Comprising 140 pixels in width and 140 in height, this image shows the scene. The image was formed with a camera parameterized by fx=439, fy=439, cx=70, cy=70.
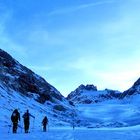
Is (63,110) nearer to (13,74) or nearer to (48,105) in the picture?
(48,105)

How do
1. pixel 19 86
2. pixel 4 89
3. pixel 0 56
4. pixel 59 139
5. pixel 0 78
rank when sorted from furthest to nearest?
pixel 0 56 < pixel 19 86 < pixel 0 78 < pixel 4 89 < pixel 59 139

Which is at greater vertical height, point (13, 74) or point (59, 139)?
point (13, 74)

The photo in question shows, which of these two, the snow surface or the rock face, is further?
the rock face

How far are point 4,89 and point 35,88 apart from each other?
3336 centimetres

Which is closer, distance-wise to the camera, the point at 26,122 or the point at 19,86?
the point at 26,122

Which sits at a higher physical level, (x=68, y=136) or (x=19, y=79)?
(x=19, y=79)

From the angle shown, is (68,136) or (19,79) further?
(19,79)

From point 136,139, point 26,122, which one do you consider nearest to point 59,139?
point 136,139

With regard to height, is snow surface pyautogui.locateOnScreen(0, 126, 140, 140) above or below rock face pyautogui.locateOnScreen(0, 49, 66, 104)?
below

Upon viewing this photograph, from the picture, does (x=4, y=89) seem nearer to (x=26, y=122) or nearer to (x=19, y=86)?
(x=19, y=86)

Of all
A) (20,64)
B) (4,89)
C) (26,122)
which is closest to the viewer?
(26,122)

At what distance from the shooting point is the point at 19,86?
11238cm

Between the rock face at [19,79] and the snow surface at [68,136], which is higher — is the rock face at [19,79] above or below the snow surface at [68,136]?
above

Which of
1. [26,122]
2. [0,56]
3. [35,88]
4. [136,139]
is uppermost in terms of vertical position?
[0,56]
